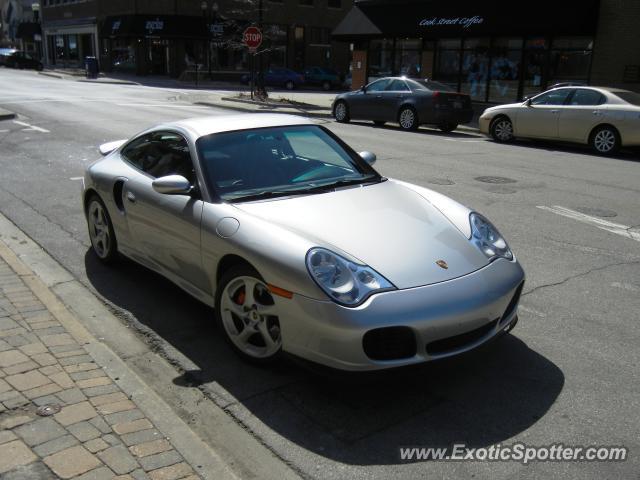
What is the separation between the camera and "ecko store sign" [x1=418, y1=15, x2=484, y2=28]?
22031 mm

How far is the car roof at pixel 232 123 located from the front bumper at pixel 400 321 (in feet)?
5.81

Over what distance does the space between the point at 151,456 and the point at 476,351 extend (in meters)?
1.82

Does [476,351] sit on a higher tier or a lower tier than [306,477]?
higher

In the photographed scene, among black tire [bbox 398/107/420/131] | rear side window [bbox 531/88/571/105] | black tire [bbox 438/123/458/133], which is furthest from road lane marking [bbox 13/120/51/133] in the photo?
rear side window [bbox 531/88/571/105]

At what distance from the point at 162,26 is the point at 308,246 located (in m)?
46.6

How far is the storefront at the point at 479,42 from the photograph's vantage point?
20547mm

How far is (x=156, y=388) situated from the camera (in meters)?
3.75

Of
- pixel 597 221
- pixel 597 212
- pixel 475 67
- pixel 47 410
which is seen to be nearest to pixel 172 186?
pixel 47 410

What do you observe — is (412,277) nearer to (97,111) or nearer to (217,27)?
(97,111)

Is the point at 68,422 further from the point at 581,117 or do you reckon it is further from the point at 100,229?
the point at 581,117

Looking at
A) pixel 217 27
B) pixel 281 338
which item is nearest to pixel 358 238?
pixel 281 338

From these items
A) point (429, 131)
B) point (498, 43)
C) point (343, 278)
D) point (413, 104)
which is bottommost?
point (429, 131)

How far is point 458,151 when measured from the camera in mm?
13773

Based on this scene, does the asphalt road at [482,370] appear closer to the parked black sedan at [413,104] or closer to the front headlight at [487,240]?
the front headlight at [487,240]
